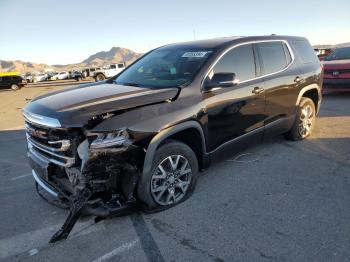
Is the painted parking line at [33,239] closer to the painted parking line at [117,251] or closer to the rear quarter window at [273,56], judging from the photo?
the painted parking line at [117,251]

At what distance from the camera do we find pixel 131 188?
136 inches

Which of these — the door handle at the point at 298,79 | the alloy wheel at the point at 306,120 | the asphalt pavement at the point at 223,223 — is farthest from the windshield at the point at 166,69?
the alloy wheel at the point at 306,120

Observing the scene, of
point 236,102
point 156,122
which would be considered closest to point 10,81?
point 236,102

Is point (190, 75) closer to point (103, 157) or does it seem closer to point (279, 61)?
point (103, 157)

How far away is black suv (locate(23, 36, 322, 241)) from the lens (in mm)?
3301

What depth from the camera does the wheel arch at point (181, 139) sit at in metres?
3.52

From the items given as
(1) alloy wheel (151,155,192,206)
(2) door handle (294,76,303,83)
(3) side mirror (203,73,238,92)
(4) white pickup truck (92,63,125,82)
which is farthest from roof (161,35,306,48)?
(4) white pickup truck (92,63,125,82)

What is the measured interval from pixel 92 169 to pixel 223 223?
1.45m

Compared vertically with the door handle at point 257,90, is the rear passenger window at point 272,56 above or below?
above

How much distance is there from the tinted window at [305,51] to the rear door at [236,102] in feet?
4.97

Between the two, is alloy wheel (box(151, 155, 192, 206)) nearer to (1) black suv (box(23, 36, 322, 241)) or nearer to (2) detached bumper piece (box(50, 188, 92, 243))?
(1) black suv (box(23, 36, 322, 241))

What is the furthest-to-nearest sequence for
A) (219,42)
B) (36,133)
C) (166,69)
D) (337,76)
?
(337,76) < (219,42) < (166,69) < (36,133)

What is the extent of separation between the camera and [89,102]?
3547mm

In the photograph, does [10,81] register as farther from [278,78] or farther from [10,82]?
[278,78]
